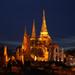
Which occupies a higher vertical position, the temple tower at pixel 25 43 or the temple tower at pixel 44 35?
the temple tower at pixel 44 35

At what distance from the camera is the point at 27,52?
43562 mm

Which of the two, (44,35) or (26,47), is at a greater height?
(44,35)

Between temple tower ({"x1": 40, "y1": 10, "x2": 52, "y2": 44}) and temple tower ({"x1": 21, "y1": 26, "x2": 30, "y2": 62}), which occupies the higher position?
temple tower ({"x1": 40, "y1": 10, "x2": 52, "y2": 44})

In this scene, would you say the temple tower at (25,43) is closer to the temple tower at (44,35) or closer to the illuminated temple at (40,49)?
the illuminated temple at (40,49)

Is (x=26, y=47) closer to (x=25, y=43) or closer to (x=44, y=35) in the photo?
(x=25, y=43)

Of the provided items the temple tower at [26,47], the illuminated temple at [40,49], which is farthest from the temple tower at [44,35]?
the temple tower at [26,47]

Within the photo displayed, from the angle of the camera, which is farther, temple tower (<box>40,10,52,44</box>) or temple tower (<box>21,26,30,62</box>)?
temple tower (<box>40,10,52,44</box>)

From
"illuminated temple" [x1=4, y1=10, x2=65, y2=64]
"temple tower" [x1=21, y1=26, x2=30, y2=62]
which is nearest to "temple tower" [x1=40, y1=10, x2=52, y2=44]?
"illuminated temple" [x1=4, y1=10, x2=65, y2=64]

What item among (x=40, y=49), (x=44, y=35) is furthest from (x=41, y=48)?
(x=44, y=35)

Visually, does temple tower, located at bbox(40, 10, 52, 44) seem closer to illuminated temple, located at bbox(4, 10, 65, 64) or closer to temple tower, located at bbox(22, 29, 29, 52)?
illuminated temple, located at bbox(4, 10, 65, 64)

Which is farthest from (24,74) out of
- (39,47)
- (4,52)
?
(39,47)

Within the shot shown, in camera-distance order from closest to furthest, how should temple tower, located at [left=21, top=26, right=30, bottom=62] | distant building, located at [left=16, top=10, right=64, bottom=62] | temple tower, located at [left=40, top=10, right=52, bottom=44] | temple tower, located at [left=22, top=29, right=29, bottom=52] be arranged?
temple tower, located at [left=21, top=26, right=30, bottom=62] → distant building, located at [left=16, top=10, right=64, bottom=62] → temple tower, located at [left=22, top=29, right=29, bottom=52] → temple tower, located at [left=40, top=10, right=52, bottom=44]

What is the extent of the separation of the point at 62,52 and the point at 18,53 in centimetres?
683

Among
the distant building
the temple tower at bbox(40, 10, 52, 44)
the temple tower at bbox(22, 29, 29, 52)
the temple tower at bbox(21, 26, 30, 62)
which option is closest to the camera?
the temple tower at bbox(21, 26, 30, 62)
